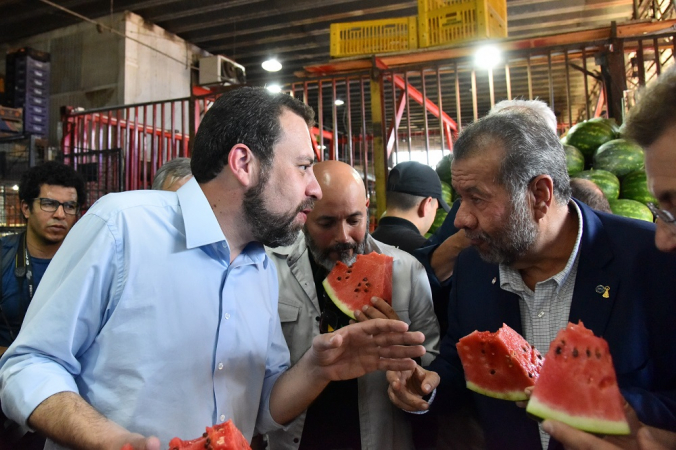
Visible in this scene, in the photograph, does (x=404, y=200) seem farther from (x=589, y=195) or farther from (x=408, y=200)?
(x=589, y=195)

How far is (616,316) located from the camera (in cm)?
171

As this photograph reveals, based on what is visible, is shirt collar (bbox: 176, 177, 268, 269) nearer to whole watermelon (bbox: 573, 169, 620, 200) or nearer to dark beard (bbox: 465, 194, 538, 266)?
dark beard (bbox: 465, 194, 538, 266)

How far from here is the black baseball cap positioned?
3301 millimetres

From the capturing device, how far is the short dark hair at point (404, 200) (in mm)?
3338

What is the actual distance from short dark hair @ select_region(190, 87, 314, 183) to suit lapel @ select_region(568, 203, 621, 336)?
1.26 metres

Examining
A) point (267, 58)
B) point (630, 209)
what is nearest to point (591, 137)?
point (630, 209)

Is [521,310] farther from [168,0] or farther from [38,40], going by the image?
[38,40]

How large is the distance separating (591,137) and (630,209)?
3.22 ft

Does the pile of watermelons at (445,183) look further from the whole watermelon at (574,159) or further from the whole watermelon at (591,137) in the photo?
the whole watermelon at (591,137)

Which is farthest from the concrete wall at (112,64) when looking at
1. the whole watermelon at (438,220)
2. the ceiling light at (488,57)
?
the whole watermelon at (438,220)

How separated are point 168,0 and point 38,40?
4404mm

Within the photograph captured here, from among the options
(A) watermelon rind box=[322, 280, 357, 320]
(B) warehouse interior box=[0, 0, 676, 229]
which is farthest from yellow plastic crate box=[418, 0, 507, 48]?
(A) watermelon rind box=[322, 280, 357, 320]

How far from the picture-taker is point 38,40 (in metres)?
11.7

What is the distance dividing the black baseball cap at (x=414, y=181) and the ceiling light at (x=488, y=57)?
9.59ft
